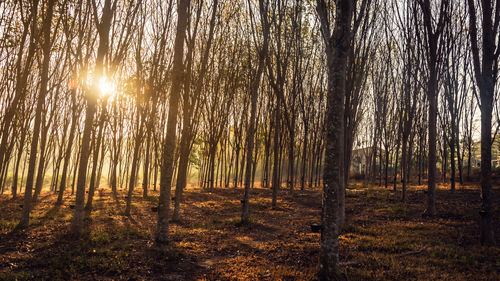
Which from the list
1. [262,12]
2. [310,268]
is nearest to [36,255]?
[310,268]

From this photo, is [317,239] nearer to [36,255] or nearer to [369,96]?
[36,255]

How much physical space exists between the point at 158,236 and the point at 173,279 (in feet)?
5.91

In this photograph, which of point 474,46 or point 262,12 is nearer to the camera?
point 474,46

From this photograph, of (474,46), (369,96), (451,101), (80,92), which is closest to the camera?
(474,46)

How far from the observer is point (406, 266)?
553 centimetres

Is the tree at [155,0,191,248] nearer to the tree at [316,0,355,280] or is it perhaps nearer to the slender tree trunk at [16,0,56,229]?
the tree at [316,0,355,280]

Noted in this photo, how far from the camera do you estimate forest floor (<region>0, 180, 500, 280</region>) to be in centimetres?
530

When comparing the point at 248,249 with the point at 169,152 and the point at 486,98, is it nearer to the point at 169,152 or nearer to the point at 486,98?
the point at 169,152

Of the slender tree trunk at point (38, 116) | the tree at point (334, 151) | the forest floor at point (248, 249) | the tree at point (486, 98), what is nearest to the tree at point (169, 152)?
the forest floor at point (248, 249)

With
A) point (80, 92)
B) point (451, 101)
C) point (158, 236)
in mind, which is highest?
point (451, 101)

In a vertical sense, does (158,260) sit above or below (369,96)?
below

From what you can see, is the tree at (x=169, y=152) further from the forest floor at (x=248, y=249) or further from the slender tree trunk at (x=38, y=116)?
the slender tree trunk at (x=38, y=116)

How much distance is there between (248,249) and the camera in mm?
7527

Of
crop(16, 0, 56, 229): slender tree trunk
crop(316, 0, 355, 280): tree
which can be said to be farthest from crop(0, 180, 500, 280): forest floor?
crop(16, 0, 56, 229): slender tree trunk
